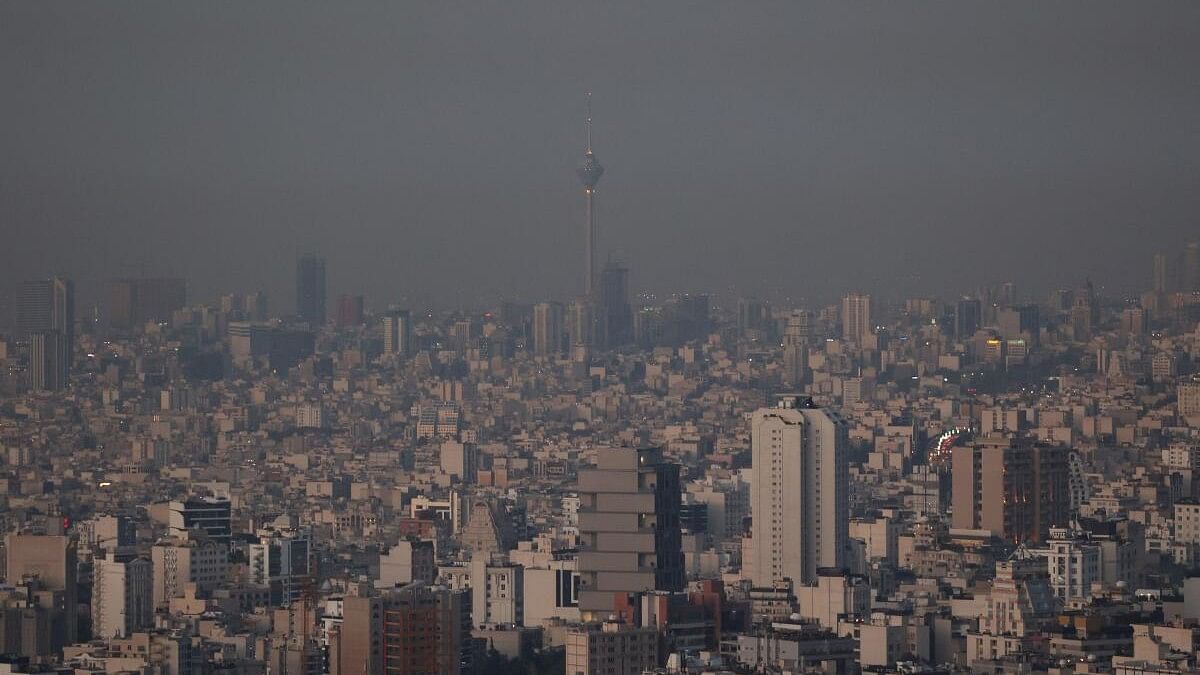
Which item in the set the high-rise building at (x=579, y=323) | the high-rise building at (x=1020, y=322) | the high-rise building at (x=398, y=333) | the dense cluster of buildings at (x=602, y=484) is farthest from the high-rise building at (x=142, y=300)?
the high-rise building at (x=1020, y=322)

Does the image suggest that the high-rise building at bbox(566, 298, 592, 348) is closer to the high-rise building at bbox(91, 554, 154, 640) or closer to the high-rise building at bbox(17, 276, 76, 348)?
the high-rise building at bbox(17, 276, 76, 348)

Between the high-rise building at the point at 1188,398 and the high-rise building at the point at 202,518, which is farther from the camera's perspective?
the high-rise building at the point at 1188,398

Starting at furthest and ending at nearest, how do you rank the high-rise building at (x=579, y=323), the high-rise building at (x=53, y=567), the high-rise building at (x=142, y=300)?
1. the high-rise building at (x=579, y=323)
2. the high-rise building at (x=142, y=300)
3. the high-rise building at (x=53, y=567)

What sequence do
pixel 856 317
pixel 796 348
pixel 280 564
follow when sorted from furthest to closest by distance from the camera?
pixel 796 348, pixel 856 317, pixel 280 564

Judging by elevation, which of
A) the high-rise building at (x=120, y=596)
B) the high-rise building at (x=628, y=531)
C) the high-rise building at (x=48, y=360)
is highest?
the high-rise building at (x=48, y=360)

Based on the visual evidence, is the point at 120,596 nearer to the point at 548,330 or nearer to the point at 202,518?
the point at 202,518

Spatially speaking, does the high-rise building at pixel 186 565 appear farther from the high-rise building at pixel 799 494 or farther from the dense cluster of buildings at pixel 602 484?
the high-rise building at pixel 799 494

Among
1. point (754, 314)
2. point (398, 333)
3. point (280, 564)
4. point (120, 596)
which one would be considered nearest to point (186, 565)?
point (280, 564)
